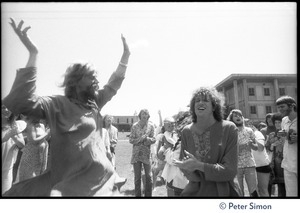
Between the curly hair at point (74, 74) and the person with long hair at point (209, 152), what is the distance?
93 cm

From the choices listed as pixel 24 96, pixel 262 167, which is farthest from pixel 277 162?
pixel 24 96

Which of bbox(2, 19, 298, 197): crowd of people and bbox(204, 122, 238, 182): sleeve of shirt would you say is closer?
bbox(2, 19, 298, 197): crowd of people

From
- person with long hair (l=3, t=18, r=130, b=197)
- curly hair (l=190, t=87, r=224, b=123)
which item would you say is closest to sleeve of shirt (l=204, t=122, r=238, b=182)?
curly hair (l=190, t=87, r=224, b=123)

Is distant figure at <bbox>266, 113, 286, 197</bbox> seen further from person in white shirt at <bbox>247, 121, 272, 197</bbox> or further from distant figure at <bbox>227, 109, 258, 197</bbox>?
distant figure at <bbox>227, 109, 258, 197</bbox>

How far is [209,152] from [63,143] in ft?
3.58

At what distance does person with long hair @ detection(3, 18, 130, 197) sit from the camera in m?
1.84

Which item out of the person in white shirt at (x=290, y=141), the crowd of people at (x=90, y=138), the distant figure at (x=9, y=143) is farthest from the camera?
the person in white shirt at (x=290, y=141)

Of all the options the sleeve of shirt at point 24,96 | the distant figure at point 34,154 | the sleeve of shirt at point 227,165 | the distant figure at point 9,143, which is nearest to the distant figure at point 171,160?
the sleeve of shirt at point 227,165

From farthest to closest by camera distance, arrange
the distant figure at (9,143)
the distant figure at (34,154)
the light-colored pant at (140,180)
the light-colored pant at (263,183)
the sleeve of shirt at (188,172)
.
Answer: the light-colored pant at (140,180)
the light-colored pant at (263,183)
the distant figure at (34,154)
the distant figure at (9,143)
the sleeve of shirt at (188,172)

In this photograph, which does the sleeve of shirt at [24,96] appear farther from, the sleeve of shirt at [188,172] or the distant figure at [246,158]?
the distant figure at [246,158]

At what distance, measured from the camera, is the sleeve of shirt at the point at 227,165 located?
219 cm

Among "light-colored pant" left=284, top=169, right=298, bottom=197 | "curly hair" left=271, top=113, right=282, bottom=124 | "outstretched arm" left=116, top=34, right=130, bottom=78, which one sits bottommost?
"light-colored pant" left=284, top=169, right=298, bottom=197

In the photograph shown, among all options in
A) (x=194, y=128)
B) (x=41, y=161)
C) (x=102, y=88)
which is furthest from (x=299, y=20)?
(x=41, y=161)

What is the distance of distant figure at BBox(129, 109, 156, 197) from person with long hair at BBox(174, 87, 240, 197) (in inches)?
111
